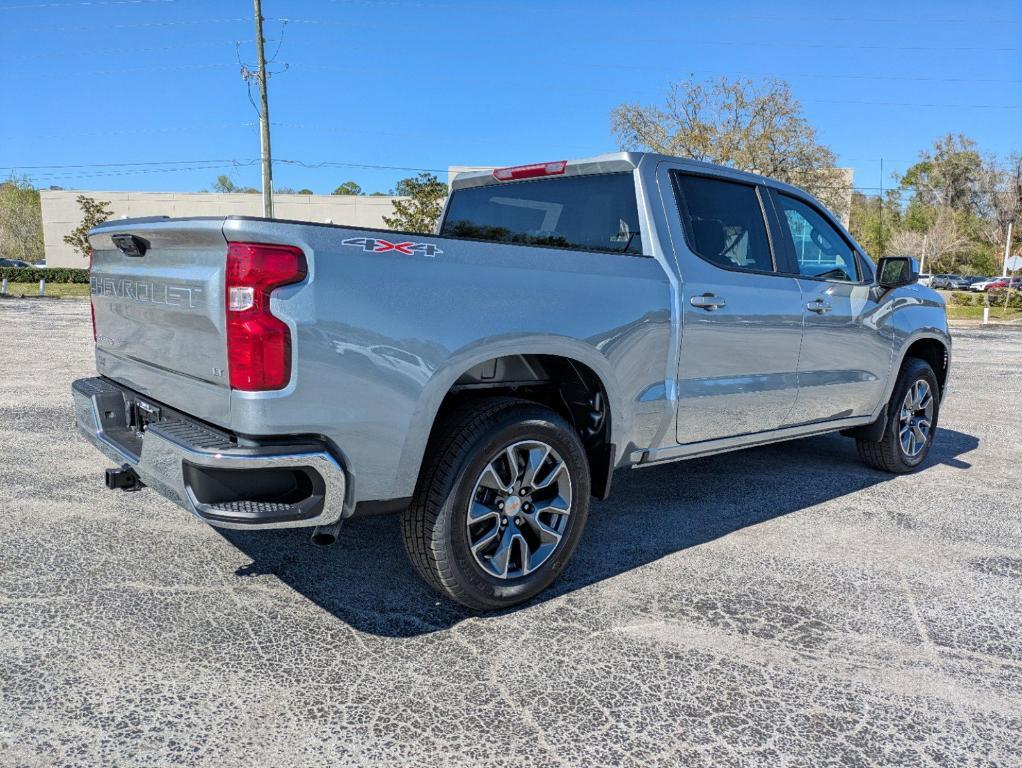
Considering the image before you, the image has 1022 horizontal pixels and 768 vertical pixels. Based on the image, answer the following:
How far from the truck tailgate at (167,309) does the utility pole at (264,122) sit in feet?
83.3

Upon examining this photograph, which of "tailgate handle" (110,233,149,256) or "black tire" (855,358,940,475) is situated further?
"black tire" (855,358,940,475)

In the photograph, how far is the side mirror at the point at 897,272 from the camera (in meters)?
5.09

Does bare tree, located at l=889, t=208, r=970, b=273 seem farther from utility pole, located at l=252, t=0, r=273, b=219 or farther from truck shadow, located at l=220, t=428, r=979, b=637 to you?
truck shadow, located at l=220, t=428, r=979, b=637

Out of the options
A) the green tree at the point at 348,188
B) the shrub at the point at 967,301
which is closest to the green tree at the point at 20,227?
the green tree at the point at 348,188

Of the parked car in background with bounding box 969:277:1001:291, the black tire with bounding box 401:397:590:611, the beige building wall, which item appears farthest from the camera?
the parked car in background with bounding box 969:277:1001:291

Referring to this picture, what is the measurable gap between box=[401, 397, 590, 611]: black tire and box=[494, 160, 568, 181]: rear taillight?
1654 millimetres

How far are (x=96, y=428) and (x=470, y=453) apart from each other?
180cm

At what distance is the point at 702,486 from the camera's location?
17.7ft

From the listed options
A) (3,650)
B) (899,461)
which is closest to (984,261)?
(899,461)

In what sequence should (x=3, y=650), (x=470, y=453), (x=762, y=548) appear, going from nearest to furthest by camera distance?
(x=3, y=650) < (x=470, y=453) < (x=762, y=548)

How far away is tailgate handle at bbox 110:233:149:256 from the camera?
3174mm

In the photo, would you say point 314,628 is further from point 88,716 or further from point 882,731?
point 882,731

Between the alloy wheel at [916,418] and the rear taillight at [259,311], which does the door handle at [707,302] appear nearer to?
the rear taillight at [259,311]

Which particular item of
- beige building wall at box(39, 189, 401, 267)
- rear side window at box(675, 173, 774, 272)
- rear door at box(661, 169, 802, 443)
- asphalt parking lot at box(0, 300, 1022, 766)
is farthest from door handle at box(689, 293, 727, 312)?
→ beige building wall at box(39, 189, 401, 267)
